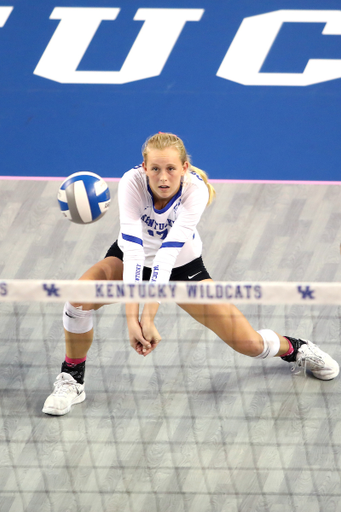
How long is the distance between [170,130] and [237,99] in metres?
0.99

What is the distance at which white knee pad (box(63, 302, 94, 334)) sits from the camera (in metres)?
4.35

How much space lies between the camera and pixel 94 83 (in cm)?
801

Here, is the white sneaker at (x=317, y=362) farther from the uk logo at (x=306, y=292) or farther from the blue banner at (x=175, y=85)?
the blue banner at (x=175, y=85)

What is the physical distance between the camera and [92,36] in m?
8.44

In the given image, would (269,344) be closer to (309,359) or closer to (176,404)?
(309,359)

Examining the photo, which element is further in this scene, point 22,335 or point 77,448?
point 22,335

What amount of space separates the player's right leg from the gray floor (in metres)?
0.11

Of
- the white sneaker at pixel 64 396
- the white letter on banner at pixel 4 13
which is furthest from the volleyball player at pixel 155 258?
the white letter on banner at pixel 4 13

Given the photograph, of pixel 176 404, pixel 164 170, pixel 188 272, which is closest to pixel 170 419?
pixel 176 404

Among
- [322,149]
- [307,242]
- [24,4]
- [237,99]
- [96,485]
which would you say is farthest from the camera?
[24,4]

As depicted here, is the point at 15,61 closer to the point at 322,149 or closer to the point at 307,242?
the point at 322,149

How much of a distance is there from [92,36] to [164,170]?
198 inches

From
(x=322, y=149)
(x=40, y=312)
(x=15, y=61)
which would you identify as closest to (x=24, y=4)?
(x=15, y=61)

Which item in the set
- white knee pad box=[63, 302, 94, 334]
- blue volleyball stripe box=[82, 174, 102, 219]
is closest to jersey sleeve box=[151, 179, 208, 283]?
white knee pad box=[63, 302, 94, 334]
